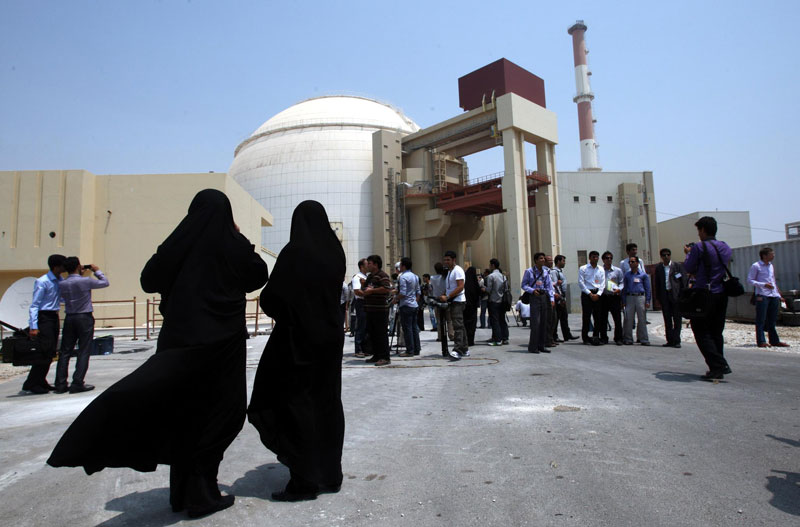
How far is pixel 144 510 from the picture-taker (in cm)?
257

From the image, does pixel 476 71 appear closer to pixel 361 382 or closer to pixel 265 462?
pixel 361 382

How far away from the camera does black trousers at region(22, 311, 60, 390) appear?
20.1 feet

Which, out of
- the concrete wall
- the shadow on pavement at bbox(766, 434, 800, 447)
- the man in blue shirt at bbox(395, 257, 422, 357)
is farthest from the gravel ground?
the concrete wall

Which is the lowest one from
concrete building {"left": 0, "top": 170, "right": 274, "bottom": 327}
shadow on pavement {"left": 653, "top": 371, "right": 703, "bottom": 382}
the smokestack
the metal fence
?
shadow on pavement {"left": 653, "top": 371, "right": 703, "bottom": 382}

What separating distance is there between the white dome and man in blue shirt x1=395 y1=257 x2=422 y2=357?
27.9m

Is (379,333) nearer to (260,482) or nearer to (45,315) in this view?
(45,315)

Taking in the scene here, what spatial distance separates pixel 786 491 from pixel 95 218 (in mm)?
23288

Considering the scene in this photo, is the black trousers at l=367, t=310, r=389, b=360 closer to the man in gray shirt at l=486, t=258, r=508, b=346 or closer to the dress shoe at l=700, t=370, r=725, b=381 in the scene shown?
the man in gray shirt at l=486, t=258, r=508, b=346

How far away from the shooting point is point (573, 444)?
10.9 ft

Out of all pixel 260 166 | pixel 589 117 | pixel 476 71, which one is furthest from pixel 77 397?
pixel 589 117

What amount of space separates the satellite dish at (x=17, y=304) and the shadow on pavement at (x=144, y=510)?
889 cm

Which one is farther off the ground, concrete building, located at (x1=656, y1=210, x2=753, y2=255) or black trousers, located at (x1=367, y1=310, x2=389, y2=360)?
concrete building, located at (x1=656, y1=210, x2=753, y2=255)

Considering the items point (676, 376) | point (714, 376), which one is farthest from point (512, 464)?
point (676, 376)

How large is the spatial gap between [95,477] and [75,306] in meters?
3.73
